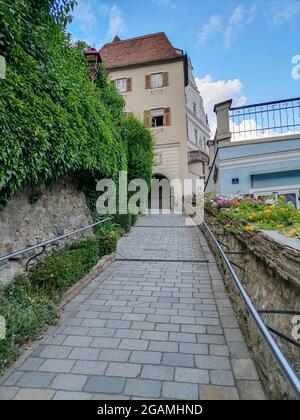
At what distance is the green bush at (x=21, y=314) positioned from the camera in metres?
2.15

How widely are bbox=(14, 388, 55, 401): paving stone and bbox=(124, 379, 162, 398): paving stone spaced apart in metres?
0.56

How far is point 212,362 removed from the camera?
2215 mm

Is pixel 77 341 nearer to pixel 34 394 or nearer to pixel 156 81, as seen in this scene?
pixel 34 394

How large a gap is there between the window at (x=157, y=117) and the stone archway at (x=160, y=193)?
3507mm

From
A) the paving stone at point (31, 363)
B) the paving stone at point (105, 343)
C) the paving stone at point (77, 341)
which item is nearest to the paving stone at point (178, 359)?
the paving stone at point (105, 343)

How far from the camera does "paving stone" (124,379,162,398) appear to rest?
1838 mm

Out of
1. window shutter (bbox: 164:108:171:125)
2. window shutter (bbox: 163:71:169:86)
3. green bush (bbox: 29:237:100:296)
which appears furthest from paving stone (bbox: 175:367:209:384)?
window shutter (bbox: 163:71:169:86)

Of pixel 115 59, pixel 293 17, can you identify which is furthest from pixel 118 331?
pixel 115 59

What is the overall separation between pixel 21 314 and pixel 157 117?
54.8 ft

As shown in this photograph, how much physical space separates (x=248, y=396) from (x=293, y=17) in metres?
6.07

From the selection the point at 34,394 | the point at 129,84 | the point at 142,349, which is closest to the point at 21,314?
the point at 34,394

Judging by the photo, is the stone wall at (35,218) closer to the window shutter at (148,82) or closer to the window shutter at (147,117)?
the window shutter at (147,117)

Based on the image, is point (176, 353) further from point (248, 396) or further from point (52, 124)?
point (52, 124)

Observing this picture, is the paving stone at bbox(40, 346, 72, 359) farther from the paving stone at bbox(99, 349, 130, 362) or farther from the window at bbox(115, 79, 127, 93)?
the window at bbox(115, 79, 127, 93)
